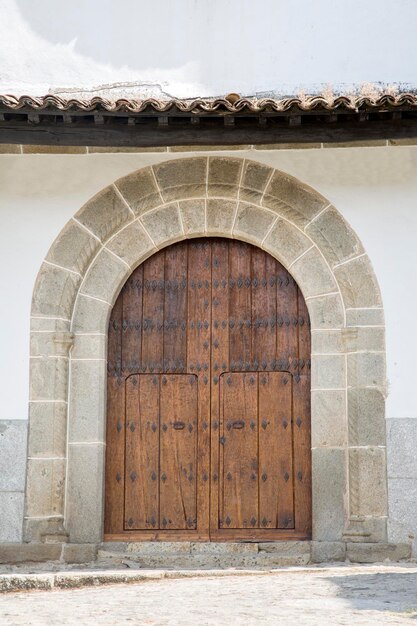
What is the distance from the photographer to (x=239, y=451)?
8.08 meters

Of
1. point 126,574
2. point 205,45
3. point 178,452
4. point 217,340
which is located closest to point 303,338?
point 217,340

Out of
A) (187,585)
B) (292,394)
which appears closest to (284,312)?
(292,394)

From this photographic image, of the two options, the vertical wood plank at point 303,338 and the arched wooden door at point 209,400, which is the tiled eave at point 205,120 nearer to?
the arched wooden door at point 209,400

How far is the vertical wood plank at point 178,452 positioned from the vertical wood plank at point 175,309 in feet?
0.44

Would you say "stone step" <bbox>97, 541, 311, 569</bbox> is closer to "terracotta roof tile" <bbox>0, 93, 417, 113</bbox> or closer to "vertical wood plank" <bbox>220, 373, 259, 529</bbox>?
"vertical wood plank" <bbox>220, 373, 259, 529</bbox>

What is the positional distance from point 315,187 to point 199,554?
2.83 meters

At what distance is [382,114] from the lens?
767cm

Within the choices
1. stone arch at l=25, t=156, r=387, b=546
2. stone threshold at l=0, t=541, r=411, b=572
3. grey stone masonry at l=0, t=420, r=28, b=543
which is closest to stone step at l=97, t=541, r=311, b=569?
stone threshold at l=0, t=541, r=411, b=572

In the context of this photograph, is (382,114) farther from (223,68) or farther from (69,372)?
(69,372)

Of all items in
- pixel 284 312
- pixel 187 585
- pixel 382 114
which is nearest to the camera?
pixel 187 585

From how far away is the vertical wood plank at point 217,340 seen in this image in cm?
805

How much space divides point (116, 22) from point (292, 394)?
3310 mm

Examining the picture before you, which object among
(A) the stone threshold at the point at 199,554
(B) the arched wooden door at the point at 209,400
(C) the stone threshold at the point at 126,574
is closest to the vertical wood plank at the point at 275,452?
(B) the arched wooden door at the point at 209,400

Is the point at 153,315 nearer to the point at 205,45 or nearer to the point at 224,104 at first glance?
the point at 224,104
